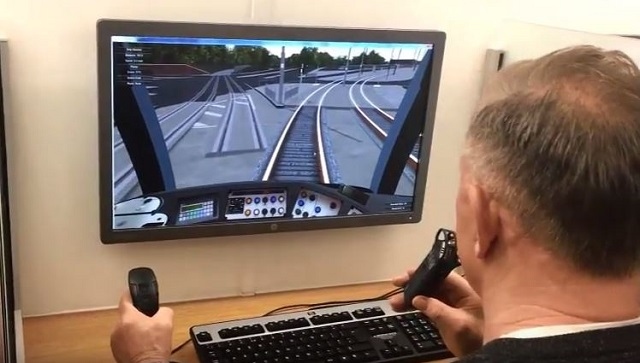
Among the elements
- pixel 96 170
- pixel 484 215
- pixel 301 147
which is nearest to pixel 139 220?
pixel 96 170

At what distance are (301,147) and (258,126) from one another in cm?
10

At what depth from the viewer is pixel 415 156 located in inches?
68.7

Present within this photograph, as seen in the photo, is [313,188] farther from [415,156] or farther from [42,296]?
[42,296]

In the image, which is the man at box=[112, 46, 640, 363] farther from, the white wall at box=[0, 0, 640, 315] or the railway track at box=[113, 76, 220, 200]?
the white wall at box=[0, 0, 640, 315]

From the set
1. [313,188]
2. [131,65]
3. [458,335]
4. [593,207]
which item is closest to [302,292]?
[313,188]

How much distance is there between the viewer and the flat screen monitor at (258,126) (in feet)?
4.82

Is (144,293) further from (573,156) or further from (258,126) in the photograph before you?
(573,156)

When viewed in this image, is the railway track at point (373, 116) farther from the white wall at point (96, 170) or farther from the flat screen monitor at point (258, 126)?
the white wall at point (96, 170)

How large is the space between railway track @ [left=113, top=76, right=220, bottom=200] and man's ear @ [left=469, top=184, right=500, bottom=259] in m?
0.68

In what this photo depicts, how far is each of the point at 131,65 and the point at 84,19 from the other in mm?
119

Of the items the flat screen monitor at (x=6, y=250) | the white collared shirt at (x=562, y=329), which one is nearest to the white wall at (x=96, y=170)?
the flat screen monitor at (x=6, y=250)

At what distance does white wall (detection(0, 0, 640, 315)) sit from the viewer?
1.46 meters

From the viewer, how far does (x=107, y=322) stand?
161cm

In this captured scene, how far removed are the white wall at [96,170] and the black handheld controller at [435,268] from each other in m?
0.38
